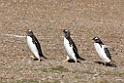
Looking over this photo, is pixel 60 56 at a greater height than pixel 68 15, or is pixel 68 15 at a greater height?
pixel 68 15

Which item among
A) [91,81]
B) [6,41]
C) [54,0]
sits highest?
[54,0]

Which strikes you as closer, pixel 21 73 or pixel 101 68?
pixel 21 73

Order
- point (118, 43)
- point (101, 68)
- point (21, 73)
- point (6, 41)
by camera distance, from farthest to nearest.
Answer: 1. point (118, 43)
2. point (6, 41)
3. point (101, 68)
4. point (21, 73)

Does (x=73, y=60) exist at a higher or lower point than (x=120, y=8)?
lower

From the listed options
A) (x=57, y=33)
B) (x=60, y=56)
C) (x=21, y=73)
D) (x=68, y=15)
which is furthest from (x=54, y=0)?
(x=21, y=73)

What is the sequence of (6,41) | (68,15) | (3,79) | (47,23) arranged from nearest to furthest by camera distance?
(3,79) < (6,41) < (47,23) < (68,15)

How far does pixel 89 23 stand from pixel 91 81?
50.5 feet

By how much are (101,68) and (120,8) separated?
1835 centimetres

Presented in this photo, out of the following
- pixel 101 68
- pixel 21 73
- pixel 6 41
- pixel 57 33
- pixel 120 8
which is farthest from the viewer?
pixel 120 8

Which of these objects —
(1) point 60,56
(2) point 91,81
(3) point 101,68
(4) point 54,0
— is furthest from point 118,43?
(4) point 54,0

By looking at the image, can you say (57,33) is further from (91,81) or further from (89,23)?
(91,81)

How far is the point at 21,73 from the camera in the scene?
13969mm

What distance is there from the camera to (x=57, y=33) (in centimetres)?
2488

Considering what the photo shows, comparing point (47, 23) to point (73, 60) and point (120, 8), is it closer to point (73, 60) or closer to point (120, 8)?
point (120, 8)
